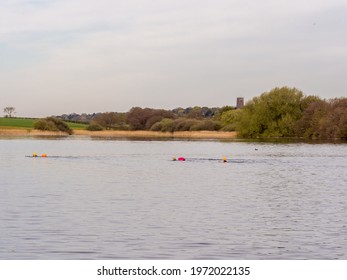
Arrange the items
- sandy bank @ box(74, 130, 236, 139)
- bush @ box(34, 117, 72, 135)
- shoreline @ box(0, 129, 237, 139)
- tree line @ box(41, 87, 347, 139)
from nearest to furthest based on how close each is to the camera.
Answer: tree line @ box(41, 87, 347, 139) < sandy bank @ box(74, 130, 236, 139) < shoreline @ box(0, 129, 237, 139) < bush @ box(34, 117, 72, 135)

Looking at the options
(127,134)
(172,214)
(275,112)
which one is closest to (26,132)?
(127,134)

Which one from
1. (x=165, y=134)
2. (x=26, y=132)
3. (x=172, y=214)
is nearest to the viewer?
(x=172, y=214)

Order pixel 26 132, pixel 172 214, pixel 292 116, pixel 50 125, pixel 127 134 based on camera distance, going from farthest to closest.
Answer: pixel 127 134, pixel 50 125, pixel 26 132, pixel 292 116, pixel 172 214

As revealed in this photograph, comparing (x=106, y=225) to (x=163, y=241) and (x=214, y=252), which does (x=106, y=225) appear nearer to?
(x=163, y=241)

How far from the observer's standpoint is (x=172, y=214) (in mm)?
23203

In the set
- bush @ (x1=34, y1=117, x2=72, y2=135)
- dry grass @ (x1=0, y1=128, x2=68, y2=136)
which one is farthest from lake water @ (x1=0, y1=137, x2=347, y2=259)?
dry grass @ (x1=0, y1=128, x2=68, y2=136)

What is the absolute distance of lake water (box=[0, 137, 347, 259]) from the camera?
17.4 m

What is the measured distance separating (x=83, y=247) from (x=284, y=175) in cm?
2433

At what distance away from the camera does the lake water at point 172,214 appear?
17.4 m

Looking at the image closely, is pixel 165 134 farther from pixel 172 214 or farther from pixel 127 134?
pixel 172 214

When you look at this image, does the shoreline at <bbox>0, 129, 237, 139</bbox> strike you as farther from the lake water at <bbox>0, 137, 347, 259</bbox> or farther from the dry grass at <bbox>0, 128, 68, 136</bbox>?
the lake water at <bbox>0, 137, 347, 259</bbox>

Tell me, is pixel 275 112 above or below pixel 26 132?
above

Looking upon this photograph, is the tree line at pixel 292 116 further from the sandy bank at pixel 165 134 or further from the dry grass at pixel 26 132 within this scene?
the dry grass at pixel 26 132
